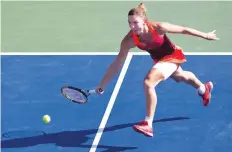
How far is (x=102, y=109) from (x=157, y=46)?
1.56 m

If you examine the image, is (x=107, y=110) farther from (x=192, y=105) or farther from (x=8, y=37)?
(x=8, y=37)

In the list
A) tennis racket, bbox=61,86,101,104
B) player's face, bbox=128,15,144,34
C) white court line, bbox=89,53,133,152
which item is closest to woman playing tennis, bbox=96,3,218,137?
player's face, bbox=128,15,144,34

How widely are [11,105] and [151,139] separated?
2562 mm

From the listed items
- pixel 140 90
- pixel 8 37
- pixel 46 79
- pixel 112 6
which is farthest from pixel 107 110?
pixel 112 6

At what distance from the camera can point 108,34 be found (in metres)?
12.8

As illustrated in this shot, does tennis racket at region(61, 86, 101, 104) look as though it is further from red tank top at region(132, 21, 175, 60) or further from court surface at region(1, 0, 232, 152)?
red tank top at region(132, 21, 175, 60)

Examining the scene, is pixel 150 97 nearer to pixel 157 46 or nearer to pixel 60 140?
pixel 157 46

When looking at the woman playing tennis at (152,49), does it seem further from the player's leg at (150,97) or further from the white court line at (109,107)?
the white court line at (109,107)

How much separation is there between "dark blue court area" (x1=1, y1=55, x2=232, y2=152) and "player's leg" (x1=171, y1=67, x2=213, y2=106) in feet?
0.81

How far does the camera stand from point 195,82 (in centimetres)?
954

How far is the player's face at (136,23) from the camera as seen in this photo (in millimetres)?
8391

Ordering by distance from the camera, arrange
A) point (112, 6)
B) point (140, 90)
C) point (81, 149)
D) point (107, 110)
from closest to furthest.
→ point (81, 149)
point (107, 110)
point (140, 90)
point (112, 6)

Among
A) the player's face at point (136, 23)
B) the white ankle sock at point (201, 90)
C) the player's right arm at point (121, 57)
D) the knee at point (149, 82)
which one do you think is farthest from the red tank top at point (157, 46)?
the white ankle sock at point (201, 90)

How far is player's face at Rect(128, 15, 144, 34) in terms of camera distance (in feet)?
27.5
